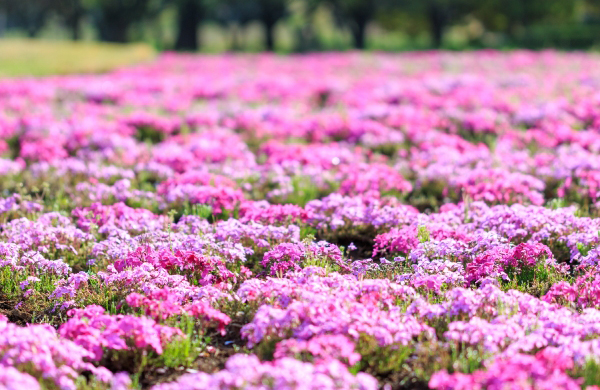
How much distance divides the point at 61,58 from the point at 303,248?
74.1 feet

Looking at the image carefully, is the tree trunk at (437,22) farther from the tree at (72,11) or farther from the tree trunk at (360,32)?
the tree at (72,11)

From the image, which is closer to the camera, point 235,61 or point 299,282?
point 299,282

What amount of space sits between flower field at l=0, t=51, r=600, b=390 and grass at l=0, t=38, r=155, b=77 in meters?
10.5

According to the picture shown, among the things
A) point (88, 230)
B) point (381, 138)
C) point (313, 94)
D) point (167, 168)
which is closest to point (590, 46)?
point (313, 94)

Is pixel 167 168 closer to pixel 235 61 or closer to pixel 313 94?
pixel 313 94

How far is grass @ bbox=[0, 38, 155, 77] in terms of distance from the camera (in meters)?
23.5

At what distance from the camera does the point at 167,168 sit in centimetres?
901

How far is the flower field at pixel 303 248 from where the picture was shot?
3877 millimetres

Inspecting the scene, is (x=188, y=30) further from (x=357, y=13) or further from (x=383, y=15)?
(x=383, y=15)

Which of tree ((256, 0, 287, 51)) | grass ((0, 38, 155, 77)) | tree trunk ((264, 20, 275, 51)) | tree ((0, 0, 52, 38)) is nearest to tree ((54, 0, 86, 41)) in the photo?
tree ((0, 0, 52, 38))

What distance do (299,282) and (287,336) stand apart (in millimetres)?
678

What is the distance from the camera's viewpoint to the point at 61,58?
84.2 feet

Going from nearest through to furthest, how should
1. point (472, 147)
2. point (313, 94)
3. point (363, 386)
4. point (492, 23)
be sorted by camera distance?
1. point (363, 386)
2. point (472, 147)
3. point (313, 94)
4. point (492, 23)

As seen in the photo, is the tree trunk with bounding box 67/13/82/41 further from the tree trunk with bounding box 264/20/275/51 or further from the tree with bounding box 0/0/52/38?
the tree trunk with bounding box 264/20/275/51
